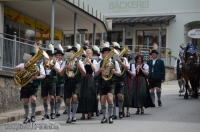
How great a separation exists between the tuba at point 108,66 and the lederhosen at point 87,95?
1.00 metres

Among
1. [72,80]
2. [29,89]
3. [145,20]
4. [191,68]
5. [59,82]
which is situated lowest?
[29,89]

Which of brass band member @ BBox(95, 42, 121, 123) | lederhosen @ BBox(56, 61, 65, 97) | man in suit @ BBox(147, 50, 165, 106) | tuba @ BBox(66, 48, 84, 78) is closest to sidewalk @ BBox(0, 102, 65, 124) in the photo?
lederhosen @ BBox(56, 61, 65, 97)

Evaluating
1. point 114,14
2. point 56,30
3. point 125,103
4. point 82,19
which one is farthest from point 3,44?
point 114,14

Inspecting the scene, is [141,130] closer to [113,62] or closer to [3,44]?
[113,62]

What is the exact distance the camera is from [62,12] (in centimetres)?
2311

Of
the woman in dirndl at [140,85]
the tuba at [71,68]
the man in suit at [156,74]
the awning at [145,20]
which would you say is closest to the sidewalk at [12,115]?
the tuba at [71,68]

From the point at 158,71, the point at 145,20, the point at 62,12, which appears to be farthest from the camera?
the point at 145,20

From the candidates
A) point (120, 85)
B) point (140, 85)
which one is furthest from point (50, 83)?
point (140, 85)

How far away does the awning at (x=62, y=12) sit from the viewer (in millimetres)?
20594

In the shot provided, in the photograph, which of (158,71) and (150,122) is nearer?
(150,122)

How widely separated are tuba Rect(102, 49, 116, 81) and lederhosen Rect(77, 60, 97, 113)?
1004 mm

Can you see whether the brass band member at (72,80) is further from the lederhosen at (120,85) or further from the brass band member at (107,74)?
the lederhosen at (120,85)

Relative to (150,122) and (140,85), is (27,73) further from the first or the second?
(140,85)

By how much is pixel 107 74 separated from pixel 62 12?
10.7 meters
